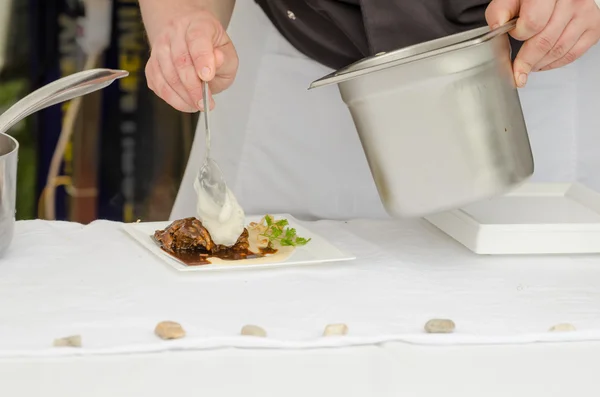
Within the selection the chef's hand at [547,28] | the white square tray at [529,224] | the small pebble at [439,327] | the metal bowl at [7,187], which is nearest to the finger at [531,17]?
the chef's hand at [547,28]

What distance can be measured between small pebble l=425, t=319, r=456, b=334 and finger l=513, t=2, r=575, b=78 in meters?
0.33

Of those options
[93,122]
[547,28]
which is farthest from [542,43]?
[93,122]

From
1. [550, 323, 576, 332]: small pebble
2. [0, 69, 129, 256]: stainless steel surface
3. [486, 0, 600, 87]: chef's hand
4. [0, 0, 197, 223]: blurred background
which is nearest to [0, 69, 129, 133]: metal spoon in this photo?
[0, 69, 129, 256]: stainless steel surface

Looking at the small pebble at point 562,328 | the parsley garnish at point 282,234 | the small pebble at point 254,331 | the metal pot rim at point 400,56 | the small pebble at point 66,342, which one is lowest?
the small pebble at point 66,342

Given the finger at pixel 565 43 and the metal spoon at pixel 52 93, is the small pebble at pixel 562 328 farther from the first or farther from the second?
the metal spoon at pixel 52 93

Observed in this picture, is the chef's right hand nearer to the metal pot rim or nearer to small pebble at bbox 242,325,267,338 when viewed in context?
the metal pot rim

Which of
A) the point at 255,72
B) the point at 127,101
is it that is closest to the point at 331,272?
the point at 255,72

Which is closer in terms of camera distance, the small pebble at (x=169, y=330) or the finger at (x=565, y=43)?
the small pebble at (x=169, y=330)

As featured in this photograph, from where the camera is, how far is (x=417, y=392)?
755 millimetres

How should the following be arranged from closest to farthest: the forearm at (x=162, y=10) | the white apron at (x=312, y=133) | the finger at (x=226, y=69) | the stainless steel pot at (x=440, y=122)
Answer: the stainless steel pot at (x=440, y=122) → the finger at (x=226, y=69) → the forearm at (x=162, y=10) → the white apron at (x=312, y=133)

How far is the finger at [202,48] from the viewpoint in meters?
1.12

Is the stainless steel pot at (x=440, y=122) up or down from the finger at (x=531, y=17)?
down

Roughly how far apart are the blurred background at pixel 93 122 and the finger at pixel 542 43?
1292 mm

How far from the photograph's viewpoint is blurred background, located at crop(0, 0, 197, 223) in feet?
7.04
